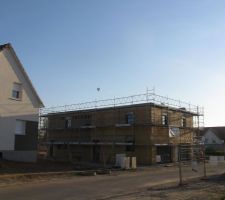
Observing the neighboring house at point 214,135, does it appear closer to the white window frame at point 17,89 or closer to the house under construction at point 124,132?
the house under construction at point 124,132

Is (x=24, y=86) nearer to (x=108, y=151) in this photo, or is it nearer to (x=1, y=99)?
(x=1, y=99)

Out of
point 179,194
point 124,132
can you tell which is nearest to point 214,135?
point 124,132

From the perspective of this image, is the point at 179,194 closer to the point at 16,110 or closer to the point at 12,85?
the point at 16,110

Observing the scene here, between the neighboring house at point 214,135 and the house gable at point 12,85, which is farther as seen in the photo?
the neighboring house at point 214,135

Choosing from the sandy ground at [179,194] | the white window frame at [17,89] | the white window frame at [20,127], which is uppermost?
the white window frame at [17,89]

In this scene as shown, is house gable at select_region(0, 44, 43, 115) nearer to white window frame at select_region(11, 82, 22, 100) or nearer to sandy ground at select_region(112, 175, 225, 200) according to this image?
white window frame at select_region(11, 82, 22, 100)

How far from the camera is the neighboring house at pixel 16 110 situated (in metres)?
28.0

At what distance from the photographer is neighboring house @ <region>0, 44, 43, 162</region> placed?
2805cm

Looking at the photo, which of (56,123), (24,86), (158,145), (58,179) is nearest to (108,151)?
(158,145)

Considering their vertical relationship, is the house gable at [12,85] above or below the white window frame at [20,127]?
above

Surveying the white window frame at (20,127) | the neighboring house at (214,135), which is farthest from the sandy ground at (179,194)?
the neighboring house at (214,135)

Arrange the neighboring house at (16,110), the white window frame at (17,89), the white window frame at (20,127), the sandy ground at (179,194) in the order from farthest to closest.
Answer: the white window frame at (17,89) < the white window frame at (20,127) < the neighboring house at (16,110) < the sandy ground at (179,194)

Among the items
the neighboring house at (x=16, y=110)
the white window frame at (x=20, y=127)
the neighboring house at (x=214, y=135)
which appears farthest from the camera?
the neighboring house at (x=214, y=135)

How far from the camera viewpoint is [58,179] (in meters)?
21.1
